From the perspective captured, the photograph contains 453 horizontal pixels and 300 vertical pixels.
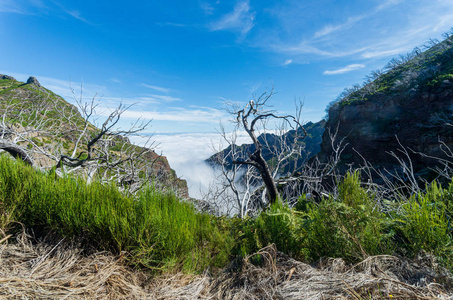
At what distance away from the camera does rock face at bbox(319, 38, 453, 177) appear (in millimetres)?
19156

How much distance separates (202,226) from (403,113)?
27.6 metres

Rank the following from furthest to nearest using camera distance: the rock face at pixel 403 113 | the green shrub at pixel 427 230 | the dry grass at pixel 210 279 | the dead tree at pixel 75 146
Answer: the rock face at pixel 403 113, the dead tree at pixel 75 146, the green shrub at pixel 427 230, the dry grass at pixel 210 279

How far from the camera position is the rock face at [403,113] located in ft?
62.8

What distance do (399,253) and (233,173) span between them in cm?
638

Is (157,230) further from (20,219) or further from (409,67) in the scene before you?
(409,67)

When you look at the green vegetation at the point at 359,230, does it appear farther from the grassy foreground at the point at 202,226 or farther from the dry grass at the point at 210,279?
the dry grass at the point at 210,279

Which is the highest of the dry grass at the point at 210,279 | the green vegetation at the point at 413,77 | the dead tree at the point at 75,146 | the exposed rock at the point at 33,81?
the exposed rock at the point at 33,81

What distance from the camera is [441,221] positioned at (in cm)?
154

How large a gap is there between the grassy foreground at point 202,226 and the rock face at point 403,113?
18827 mm

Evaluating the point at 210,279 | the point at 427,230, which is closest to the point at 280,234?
the point at 210,279

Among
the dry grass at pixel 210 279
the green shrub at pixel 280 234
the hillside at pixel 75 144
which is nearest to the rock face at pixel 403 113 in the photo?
the hillside at pixel 75 144

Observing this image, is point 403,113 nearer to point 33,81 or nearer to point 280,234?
point 280,234

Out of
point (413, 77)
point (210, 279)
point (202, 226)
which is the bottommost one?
point (210, 279)

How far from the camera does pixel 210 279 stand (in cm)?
196
